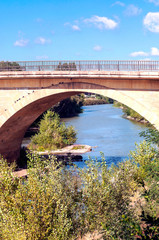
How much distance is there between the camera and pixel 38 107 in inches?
1076

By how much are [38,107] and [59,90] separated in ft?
13.2

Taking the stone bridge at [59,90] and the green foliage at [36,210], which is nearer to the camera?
the green foliage at [36,210]

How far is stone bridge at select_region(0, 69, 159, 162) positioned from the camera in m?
20.5

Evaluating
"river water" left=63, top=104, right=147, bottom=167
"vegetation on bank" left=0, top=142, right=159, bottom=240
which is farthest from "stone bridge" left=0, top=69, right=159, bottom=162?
"river water" left=63, top=104, right=147, bottom=167

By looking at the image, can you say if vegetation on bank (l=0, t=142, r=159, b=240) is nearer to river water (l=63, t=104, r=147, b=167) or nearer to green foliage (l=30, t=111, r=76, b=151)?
river water (l=63, t=104, r=147, b=167)

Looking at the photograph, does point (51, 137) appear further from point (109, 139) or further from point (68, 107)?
point (68, 107)

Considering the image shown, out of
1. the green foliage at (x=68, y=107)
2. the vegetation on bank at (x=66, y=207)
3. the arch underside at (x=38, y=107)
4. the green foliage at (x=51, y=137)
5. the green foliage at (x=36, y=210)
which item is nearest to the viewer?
the green foliage at (x=36, y=210)

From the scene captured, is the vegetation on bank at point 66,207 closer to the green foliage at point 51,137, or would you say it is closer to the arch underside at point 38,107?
the arch underside at point 38,107

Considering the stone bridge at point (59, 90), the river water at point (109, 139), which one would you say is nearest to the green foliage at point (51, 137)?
the river water at point (109, 139)

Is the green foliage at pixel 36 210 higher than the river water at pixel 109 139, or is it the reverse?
the green foliage at pixel 36 210

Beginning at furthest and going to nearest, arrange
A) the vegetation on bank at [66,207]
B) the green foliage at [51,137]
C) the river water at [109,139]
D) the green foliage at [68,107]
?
1. the green foliage at [68,107]
2. the green foliage at [51,137]
3. the river water at [109,139]
4. the vegetation on bank at [66,207]

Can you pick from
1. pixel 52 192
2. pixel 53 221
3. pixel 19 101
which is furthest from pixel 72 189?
pixel 19 101

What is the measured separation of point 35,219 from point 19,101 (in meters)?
14.8

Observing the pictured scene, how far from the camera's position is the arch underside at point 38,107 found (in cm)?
2041
